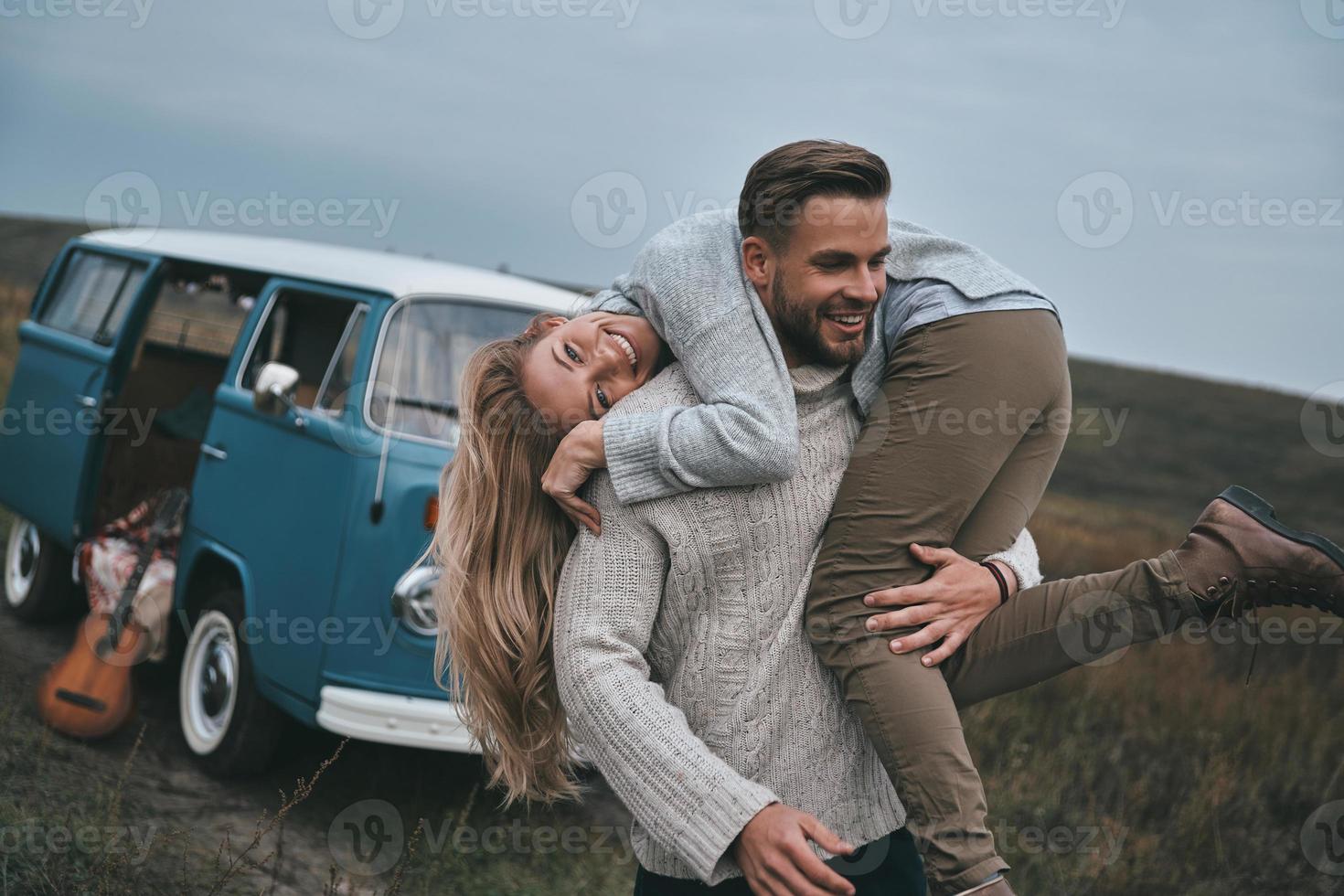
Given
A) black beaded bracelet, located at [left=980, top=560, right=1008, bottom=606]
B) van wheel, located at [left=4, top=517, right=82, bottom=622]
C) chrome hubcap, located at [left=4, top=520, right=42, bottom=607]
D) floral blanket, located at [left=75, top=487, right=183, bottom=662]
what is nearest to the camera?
black beaded bracelet, located at [left=980, top=560, right=1008, bottom=606]

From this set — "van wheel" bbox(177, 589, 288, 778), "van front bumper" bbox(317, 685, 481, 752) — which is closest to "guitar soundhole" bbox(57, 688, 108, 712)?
"van wheel" bbox(177, 589, 288, 778)

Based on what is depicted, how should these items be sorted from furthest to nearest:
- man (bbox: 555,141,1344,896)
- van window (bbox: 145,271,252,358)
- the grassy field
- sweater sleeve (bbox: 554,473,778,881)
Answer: van window (bbox: 145,271,252,358)
the grassy field
man (bbox: 555,141,1344,896)
sweater sleeve (bbox: 554,473,778,881)

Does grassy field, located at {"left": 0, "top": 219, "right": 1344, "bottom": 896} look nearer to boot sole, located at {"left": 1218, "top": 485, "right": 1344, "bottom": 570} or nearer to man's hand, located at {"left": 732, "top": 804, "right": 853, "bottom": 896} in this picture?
boot sole, located at {"left": 1218, "top": 485, "right": 1344, "bottom": 570}

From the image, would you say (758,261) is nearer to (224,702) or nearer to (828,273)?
(828,273)

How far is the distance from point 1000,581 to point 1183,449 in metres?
39.6

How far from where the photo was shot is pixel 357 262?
224 inches

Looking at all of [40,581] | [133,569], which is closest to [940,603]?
[133,569]

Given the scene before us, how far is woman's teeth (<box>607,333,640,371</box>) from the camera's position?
2.48 meters

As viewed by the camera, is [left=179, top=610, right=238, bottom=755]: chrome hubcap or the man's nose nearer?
the man's nose

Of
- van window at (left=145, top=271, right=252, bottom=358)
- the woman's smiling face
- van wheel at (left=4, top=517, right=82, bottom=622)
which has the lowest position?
van wheel at (left=4, top=517, right=82, bottom=622)

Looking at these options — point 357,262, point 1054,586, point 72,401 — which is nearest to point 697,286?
point 1054,586

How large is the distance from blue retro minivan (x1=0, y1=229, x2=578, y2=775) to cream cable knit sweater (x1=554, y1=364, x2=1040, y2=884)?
5.95 feet

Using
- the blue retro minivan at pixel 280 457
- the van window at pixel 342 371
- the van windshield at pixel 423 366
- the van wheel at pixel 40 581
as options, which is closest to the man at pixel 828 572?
the blue retro minivan at pixel 280 457

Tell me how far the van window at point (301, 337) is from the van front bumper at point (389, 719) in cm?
158
